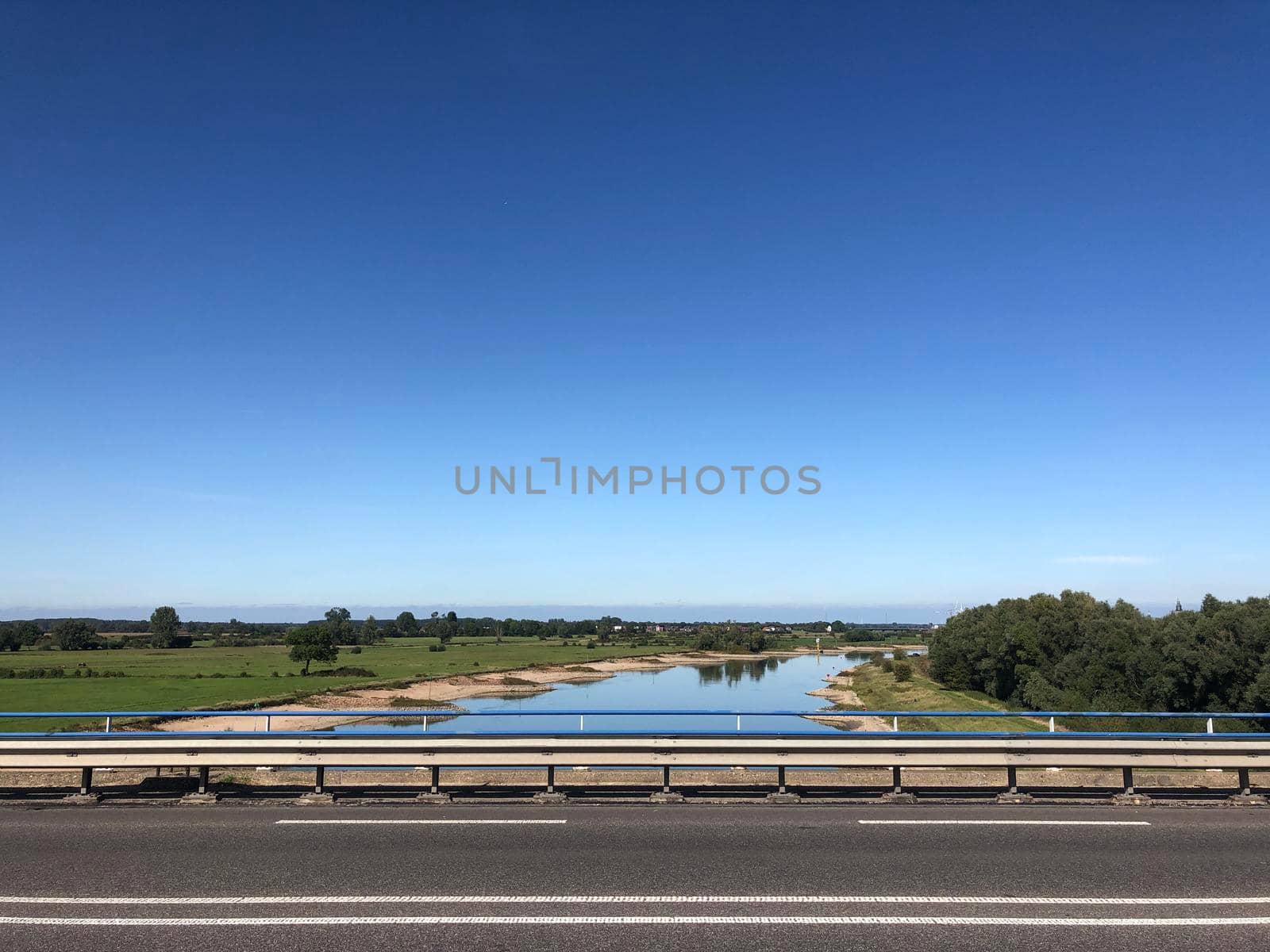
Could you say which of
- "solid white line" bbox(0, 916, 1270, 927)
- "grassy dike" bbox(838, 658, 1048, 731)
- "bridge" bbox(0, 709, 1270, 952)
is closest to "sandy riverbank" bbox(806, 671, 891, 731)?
"grassy dike" bbox(838, 658, 1048, 731)

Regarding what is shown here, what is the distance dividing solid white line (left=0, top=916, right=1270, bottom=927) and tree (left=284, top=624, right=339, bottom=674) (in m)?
96.1

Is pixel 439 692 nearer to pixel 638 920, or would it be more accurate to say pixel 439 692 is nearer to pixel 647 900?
pixel 647 900

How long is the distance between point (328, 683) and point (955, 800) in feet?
255

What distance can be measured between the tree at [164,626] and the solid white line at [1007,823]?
162 metres

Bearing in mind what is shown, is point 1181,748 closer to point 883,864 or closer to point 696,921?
point 883,864

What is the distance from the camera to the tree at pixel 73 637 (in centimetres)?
13262

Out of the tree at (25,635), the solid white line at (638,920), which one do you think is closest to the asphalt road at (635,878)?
the solid white line at (638,920)

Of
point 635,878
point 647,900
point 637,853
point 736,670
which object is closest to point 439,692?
point 736,670

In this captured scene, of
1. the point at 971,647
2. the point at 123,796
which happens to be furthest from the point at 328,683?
the point at 123,796

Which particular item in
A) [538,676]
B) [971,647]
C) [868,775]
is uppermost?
[868,775]

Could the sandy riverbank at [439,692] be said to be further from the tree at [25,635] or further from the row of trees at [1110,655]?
the tree at [25,635]

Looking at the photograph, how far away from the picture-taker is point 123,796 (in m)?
11.3

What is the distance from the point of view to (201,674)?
269 feet

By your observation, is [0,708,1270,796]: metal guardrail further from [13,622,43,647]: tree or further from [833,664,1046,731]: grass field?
[13,622,43,647]: tree
